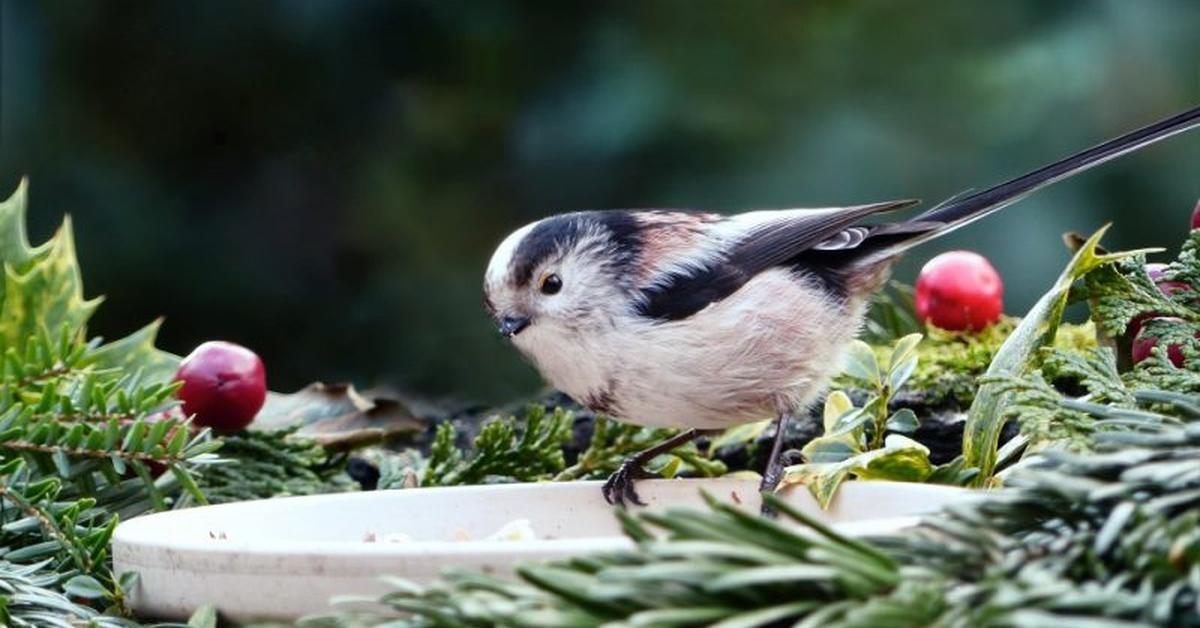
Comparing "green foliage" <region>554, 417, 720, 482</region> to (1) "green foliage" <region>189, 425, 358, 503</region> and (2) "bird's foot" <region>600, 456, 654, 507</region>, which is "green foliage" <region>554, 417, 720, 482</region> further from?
(1) "green foliage" <region>189, 425, 358, 503</region>

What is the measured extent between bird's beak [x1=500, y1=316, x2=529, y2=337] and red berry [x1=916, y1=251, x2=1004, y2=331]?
1.27 ft

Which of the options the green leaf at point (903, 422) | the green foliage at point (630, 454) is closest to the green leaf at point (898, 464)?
the green leaf at point (903, 422)

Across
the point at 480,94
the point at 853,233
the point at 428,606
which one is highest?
the point at 480,94

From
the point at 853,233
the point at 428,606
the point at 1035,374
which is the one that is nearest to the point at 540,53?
the point at 853,233

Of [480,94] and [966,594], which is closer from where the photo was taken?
[966,594]

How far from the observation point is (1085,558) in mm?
514

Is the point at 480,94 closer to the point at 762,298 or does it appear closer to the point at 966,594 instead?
the point at 762,298

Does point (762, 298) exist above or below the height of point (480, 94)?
below

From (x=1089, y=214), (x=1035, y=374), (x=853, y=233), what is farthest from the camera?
(x=1089, y=214)

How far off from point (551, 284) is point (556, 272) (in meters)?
0.01

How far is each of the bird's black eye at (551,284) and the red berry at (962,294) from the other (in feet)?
1.17

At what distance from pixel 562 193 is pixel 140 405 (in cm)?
172

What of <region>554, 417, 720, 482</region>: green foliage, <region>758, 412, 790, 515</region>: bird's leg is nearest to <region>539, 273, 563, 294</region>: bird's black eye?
<region>554, 417, 720, 482</region>: green foliage

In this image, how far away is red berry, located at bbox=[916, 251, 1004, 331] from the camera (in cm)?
135
